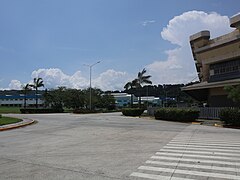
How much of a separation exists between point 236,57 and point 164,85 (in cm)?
7166

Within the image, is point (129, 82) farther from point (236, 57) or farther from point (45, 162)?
point (45, 162)

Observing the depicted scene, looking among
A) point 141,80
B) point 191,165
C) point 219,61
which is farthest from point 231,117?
point 141,80

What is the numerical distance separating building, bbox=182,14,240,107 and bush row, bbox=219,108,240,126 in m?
6.58

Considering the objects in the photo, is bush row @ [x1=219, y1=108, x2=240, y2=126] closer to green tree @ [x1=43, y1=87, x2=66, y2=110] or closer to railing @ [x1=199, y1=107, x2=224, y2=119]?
railing @ [x1=199, y1=107, x2=224, y2=119]

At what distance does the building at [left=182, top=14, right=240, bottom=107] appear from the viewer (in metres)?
32.1

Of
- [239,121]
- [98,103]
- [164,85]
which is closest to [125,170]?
[239,121]

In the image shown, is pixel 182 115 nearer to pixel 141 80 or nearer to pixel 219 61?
pixel 219 61

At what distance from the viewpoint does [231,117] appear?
24.0 m

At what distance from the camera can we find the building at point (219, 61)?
3212 cm

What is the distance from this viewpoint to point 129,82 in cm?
7919

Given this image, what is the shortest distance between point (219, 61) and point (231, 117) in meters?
12.7

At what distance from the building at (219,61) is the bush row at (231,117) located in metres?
6.58

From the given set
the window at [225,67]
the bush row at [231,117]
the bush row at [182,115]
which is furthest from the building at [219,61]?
the bush row at [231,117]

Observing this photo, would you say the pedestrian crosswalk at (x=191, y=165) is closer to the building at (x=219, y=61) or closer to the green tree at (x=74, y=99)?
the building at (x=219, y=61)
